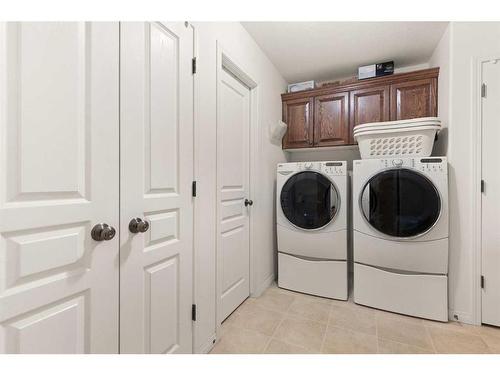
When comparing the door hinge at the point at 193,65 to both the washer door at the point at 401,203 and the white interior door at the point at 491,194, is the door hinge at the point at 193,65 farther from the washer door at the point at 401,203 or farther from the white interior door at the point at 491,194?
the white interior door at the point at 491,194

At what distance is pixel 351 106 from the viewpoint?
2.41m

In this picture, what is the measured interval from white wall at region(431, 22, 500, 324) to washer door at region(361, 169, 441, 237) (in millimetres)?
199

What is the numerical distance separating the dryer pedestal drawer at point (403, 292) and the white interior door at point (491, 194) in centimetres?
28

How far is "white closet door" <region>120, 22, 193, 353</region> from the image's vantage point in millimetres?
948

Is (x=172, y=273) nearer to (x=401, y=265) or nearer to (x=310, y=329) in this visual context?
(x=310, y=329)

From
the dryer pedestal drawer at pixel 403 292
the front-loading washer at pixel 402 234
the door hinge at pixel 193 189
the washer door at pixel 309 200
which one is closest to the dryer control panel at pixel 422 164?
the front-loading washer at pixel 402 234

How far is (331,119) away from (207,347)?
234cm

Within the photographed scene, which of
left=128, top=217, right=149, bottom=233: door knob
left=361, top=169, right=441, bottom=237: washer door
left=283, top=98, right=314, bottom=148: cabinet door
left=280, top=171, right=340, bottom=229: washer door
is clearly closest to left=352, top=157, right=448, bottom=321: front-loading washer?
left=361, top=169, right=441, bottom=237: washer door

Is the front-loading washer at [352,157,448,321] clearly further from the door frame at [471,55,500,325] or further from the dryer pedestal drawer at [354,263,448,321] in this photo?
the door frame at [471,55,500,325]

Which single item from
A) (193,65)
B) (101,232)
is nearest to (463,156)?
(193,65)

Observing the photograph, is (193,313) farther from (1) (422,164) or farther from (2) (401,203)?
(1) (422,164)

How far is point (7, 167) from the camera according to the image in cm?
63

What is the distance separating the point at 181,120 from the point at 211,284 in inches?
40.4
